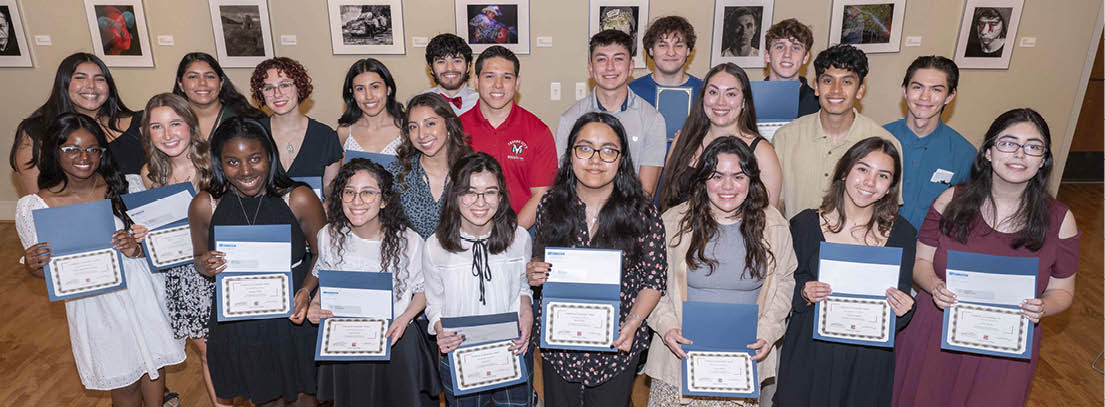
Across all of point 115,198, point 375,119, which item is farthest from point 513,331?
point 115,198

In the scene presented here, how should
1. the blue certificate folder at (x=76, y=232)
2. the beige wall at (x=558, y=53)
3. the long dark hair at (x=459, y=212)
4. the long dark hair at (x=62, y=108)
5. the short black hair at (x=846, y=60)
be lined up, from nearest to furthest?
the long dark hair at (x=459, y=212)
the blue certificate folder at (x=76, y=232)
the short black hair at (x=846, y=60)
the long dark hair at (x=62, y=108)
the beige wall at (x=558, y=53)

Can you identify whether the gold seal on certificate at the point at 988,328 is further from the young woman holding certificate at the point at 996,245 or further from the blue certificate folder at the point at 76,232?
the blue certificate folder at the point at 76,232

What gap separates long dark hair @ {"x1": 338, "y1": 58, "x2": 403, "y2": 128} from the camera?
13.0 feet

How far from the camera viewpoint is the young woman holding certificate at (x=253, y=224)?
10.0 ft

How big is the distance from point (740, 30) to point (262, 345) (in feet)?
19.1

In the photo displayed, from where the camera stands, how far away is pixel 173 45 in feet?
22.8

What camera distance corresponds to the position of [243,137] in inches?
119

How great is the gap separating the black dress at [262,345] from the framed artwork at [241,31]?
175 inches

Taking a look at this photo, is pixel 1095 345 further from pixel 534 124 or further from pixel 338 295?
pixel 338 295

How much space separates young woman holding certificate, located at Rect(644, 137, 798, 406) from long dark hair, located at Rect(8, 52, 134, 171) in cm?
373

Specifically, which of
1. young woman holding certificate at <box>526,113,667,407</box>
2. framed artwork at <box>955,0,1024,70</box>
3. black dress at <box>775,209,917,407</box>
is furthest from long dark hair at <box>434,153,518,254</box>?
framed artwork at <box>955,0,1024,70</box>

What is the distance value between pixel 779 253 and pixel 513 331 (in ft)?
4.32

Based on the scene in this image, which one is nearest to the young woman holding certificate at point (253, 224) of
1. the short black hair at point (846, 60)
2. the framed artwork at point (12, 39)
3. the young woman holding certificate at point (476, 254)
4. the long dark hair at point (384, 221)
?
the long dark hair at point (384, 221)

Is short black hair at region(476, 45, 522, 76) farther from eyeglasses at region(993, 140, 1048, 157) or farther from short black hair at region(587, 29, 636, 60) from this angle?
eyeglasses at region(993, 140, 1048, 157)
